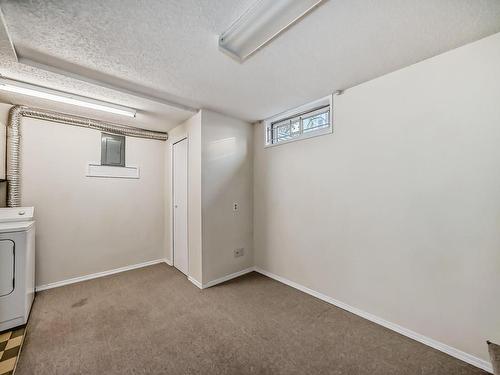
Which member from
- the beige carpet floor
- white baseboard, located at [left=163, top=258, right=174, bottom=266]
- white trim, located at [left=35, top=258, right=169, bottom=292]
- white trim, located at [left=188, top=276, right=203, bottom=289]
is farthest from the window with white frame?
white trim, located at [left=35, top=258, right=169, bottom=292]

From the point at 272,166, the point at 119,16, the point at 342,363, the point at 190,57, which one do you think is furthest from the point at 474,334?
the point at 119,16

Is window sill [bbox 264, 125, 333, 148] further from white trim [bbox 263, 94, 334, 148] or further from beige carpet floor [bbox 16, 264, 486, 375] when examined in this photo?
beige carpet floor [bbox 16, 264, 486, 375]

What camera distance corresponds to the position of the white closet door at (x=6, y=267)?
6.43ft

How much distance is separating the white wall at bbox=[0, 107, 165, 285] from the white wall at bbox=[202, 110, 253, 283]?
1.43 metres

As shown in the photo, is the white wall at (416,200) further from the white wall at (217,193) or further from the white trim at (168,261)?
the white trim at (168,261)

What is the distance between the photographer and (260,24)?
4.62ft

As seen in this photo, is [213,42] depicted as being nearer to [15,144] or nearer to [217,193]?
[217,193]

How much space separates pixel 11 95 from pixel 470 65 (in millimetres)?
4531

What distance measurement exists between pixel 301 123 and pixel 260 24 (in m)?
1.67

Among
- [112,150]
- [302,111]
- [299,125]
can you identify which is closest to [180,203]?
[112,150]

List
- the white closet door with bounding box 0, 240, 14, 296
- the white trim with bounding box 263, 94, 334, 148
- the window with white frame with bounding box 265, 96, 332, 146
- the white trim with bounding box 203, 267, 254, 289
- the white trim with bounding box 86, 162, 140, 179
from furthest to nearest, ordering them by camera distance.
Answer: the white trim with bounding box 86, 162, 140, 179 < the white trim with bounding box 203, 267, 254, 289 < the window with white frame with bounding box 265, 96, 332, 146 < the white trim with bounding box 263, 94, 334, 148 < the white closet door with bounding box 0, 240, 14, 296

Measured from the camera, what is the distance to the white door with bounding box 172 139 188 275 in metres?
3.32

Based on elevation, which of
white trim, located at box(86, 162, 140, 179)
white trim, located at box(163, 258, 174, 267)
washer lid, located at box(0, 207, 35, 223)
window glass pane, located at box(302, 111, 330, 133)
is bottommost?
white trim, located at box(163, 258, 174, 267)

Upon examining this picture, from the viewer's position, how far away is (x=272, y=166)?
324cm
